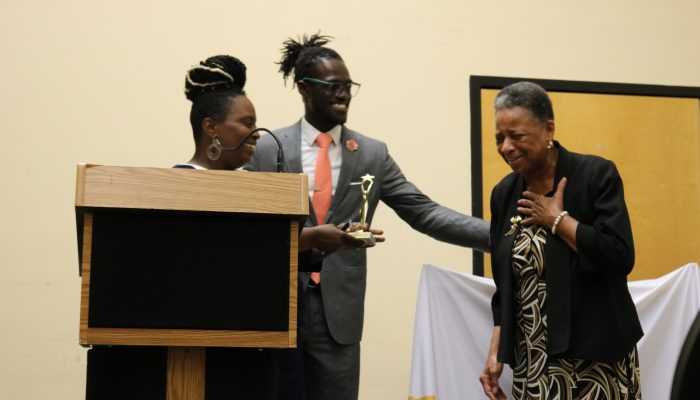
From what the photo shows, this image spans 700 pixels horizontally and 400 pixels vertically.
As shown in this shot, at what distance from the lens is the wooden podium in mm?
2023

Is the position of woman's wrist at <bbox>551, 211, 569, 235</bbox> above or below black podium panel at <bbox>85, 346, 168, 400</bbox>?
above

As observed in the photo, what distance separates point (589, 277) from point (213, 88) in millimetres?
1407

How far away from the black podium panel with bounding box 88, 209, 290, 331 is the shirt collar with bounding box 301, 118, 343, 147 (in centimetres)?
132

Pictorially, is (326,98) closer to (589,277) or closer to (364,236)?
(364,236)

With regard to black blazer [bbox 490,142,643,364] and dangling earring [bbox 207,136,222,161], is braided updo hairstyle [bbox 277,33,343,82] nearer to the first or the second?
dangling earring [bbox 207,136,222,161]

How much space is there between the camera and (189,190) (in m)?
2.06

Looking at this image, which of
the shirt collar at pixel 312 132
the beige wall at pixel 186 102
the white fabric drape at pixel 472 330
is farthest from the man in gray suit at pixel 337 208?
the beige wall at pixel 186 102

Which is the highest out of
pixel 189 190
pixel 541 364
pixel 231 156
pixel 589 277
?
pixel 231 156

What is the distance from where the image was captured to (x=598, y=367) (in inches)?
105

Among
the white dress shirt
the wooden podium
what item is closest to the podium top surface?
the wooden podium

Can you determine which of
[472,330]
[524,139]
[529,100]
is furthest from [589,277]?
[472,330]

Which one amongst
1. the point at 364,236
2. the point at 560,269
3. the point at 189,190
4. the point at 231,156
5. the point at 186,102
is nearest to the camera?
the point at 189,190

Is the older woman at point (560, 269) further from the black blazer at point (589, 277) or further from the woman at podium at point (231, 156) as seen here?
the woman at podium at point (231, 156)

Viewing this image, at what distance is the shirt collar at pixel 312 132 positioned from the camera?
11.2 ft
